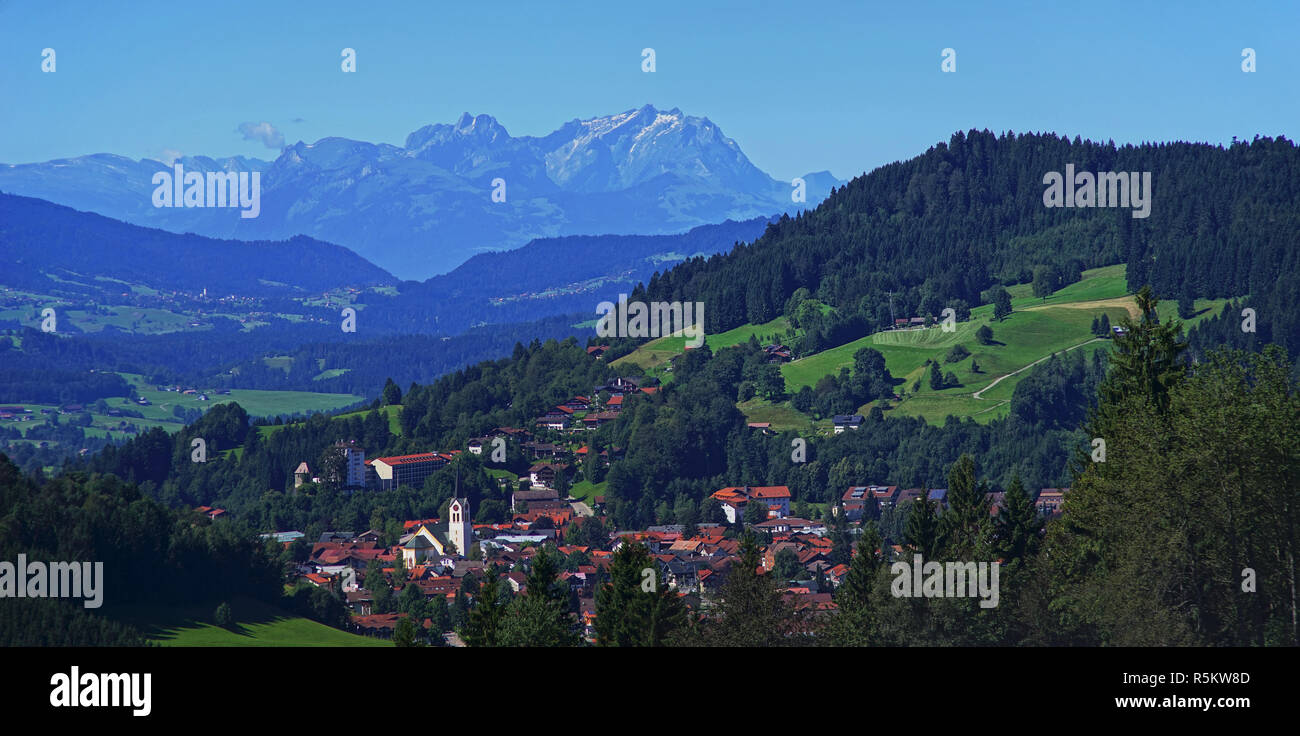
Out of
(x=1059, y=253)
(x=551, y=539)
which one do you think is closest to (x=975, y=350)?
(x=1059, y=253)

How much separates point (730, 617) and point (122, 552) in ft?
122

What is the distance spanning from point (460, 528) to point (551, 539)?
24.9 ft

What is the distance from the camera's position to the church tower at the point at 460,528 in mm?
106188

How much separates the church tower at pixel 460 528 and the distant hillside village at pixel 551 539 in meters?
0.11

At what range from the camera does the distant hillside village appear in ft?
271

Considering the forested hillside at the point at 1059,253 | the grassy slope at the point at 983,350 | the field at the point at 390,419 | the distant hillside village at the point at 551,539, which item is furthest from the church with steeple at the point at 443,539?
the forested hillside at the point at 1059,253

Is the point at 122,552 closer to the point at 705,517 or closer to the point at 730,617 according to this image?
the point at 730,617

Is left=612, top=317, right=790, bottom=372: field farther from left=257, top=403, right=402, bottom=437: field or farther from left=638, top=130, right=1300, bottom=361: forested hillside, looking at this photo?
left=257, top=403, right=402, bottom=437: field

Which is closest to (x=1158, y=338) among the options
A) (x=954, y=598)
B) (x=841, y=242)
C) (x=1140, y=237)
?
(x=954, y=598)

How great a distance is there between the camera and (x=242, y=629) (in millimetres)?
62469

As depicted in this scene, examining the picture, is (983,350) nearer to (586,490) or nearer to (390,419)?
(586,490)

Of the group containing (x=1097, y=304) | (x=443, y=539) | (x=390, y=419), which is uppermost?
(x=1097, y=304)

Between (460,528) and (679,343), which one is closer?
(460,528)

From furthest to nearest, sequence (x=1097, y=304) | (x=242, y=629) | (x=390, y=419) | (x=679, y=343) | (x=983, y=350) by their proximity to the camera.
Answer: (x=679, y=343) → (x=1097, y=304) → (x=390, y=419) → (x=983, y=350) → (x=242, y=629)
